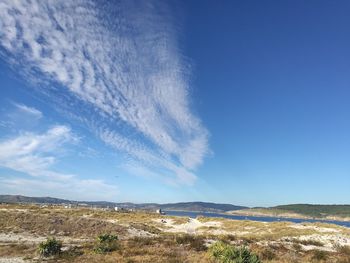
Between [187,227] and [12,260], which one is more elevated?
[187,227]

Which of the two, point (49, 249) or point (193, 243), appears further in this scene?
point (193, 243)

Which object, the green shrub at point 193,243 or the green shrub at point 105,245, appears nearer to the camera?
the green shrub at point 105,245

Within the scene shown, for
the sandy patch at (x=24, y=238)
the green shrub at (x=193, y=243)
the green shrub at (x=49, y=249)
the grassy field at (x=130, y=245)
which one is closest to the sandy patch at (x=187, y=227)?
the grassy field at (x=130, y=245)

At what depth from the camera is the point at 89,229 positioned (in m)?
47.4

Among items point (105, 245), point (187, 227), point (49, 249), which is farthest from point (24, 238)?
point (187, 227)

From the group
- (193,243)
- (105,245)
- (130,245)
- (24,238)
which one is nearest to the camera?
(105,245)

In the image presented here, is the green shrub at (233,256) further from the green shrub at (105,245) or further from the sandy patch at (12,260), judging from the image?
the sandy patch at (12,260)

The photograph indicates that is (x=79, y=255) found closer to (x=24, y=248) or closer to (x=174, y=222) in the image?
(x=24, y=248)

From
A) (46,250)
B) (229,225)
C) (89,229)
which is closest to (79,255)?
(46,250)

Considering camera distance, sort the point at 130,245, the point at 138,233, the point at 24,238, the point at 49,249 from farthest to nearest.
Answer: the point at 138,233 < the point at 24,238 < the point at 130,245 < the point at 49,249

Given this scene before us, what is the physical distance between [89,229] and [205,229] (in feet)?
86.6

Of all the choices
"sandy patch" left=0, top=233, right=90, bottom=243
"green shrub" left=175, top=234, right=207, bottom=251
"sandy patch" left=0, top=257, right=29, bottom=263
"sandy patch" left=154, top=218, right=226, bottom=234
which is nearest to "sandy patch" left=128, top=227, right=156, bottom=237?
"sandy patch" left=0, top=233, right=90, bottom=243

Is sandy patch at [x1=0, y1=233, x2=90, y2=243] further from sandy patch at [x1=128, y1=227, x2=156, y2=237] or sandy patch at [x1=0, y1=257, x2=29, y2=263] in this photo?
sandy patch at [x1=0, y1=257, x2=29, y2=263]

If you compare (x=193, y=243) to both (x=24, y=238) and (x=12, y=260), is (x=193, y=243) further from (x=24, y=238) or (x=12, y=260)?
(x=24, y=238)
